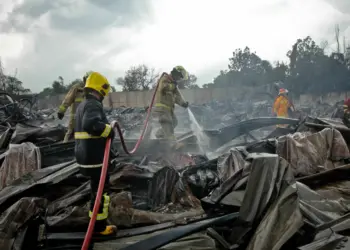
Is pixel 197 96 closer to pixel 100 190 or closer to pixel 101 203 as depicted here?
pixel 101 203

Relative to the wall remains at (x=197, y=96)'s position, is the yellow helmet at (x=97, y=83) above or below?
below

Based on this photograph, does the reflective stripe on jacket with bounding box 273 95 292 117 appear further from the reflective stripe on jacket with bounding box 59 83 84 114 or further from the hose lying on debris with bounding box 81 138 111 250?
the hose lying on debris with bounding box 81 138 111 250

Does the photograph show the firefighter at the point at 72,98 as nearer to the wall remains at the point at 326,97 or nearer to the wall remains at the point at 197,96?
the wall remains at the point at 197,96

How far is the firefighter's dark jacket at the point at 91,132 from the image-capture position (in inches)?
109

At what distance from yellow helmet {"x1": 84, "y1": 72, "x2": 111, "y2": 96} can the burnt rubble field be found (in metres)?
0.98

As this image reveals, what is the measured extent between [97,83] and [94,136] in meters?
0.55

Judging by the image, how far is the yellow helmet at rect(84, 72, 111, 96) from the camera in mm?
2984

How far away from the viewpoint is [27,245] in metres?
2.67

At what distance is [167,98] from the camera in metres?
5.78

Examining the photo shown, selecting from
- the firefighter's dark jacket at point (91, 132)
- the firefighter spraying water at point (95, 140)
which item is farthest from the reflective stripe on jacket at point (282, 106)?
the firefighter's dark jacket at point (91, 132)

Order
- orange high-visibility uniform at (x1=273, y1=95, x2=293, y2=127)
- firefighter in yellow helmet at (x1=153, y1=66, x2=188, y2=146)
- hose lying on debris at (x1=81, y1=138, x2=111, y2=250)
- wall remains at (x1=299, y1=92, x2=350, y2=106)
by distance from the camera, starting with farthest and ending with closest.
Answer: wall remains at (x1=299, y1=92, x2=350, y2=106)
orange high-visibility uniform at (x1=273, y1=95, x2=293, y2=127)
firefighter in yellow helmet at (x1=153, y1=66, x2=188, y2=146)
hose lying on debris at (x1=81, y1=138, x2=111, y2=250)

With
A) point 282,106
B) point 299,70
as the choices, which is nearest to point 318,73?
point 299,70

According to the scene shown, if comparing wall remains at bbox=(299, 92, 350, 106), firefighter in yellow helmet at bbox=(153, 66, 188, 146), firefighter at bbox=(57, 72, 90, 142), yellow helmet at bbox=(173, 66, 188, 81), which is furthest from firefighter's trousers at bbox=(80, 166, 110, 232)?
wall remains at bbox=(299, 92, 350, 106)

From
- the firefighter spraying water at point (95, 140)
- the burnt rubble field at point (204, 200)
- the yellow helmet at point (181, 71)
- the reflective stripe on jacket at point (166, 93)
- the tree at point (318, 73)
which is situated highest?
the tree at point (318, 73)
